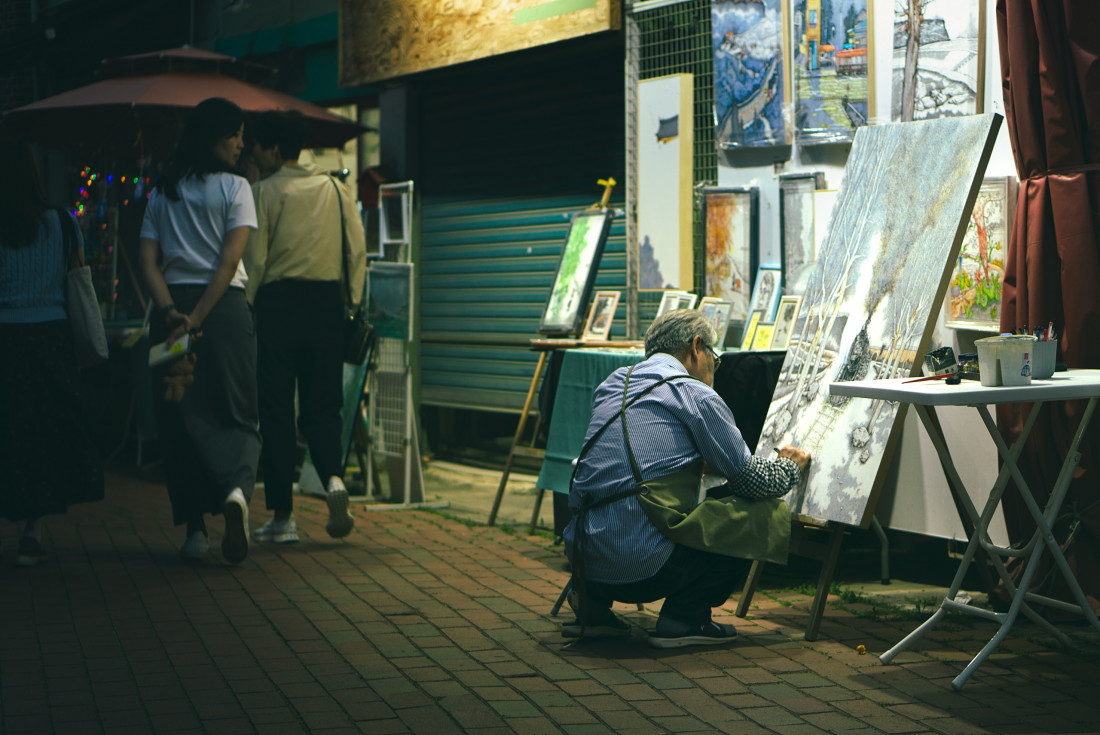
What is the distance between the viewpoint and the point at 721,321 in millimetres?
6770

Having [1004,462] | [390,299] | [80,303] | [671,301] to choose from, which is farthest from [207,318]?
[1004,462]

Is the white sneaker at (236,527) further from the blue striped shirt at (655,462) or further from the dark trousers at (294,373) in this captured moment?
the blue striped shirt at (655,462)

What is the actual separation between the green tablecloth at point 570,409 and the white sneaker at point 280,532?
55.6 inches

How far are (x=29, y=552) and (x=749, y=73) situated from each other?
454 cm

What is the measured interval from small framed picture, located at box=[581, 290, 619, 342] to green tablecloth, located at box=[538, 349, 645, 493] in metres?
0.87

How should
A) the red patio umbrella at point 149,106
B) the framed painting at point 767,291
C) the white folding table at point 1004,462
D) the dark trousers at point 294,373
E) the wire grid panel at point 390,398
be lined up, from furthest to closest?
the red patio umbrella at point 149,106
the wire grid panel at point 390,398
the dark trousers at point 294,373
the framed painting at point 767,291
the white folding table at point 1004,462

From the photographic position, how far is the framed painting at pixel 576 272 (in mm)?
7410

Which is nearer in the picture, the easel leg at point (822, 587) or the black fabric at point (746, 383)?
the easel leg at point (822, 587)

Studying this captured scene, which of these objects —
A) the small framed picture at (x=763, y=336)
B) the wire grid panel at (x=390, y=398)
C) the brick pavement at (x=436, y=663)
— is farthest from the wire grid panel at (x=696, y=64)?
the brick pavement at (x=436, y=663)

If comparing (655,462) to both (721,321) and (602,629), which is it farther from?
(721,321)

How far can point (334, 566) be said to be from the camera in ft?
21.1

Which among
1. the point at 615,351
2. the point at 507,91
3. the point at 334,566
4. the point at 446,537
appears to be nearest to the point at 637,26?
the point at 507,91

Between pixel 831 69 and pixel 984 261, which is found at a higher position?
pixel 831 69

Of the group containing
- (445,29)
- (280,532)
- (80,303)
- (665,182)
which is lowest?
(280,532)
